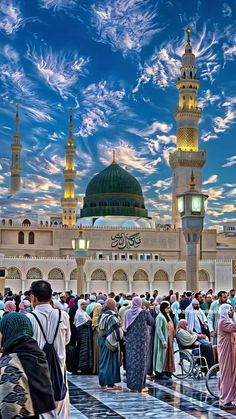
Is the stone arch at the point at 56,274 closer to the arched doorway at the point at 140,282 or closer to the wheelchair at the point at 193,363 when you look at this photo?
the arched doorway at the point at 140,282

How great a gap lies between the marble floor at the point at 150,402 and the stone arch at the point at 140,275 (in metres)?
26.0

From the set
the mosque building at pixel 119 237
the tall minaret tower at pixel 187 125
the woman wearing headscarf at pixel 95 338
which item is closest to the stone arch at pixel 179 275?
the mosque building at pixel 119 237

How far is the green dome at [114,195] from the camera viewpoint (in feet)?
134

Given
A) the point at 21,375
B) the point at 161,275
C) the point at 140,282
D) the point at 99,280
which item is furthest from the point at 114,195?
the point at 21,375

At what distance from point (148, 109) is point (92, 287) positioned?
11111mm

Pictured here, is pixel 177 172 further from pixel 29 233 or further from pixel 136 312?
pixel 136 312

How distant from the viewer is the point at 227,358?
5.37 m

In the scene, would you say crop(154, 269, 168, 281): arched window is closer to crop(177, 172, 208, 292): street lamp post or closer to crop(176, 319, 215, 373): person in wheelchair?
crop(177, 172, 208, 292): street lamp post

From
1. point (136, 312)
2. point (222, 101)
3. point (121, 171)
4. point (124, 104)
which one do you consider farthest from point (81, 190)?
point (136, 312)

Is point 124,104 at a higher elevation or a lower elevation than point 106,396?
higher

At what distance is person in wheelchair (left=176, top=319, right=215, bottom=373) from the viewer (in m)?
6.89

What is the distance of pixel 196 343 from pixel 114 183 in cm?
3450

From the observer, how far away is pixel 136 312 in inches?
242

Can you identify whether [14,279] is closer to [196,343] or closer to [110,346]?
[196,343]
